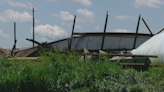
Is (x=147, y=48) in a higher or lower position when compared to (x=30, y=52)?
higher

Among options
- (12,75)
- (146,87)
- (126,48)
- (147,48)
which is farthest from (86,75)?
(126,48)

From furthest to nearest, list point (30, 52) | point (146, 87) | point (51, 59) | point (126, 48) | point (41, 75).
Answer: point (126, 48) → point (30, 52) → point (51, 59) → point (41, 75) → point (146, 87)

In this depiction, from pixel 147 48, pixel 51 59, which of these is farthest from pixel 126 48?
pixel 51 59

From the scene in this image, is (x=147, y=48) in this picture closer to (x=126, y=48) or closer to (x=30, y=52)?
(x=126, y=48)

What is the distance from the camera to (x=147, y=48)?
506 inches

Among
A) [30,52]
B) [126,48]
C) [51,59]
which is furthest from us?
[126,48]

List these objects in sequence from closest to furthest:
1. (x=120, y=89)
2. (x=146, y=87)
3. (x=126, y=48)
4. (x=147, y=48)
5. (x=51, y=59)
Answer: (x=120, y=89) < (x=146, y=87) < (x=51, y=59) < (x=147, y=48) < (x=126, y=48)

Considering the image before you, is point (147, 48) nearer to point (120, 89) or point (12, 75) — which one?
point (120, 89)

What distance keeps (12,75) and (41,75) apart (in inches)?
38.8

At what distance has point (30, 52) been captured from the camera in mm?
19203

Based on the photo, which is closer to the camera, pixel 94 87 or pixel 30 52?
pixel 94 87

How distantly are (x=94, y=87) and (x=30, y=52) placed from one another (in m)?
14.2

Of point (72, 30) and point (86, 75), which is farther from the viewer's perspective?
point (72, 30)

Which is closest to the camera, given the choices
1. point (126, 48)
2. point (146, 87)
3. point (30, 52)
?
point (146, 87)
